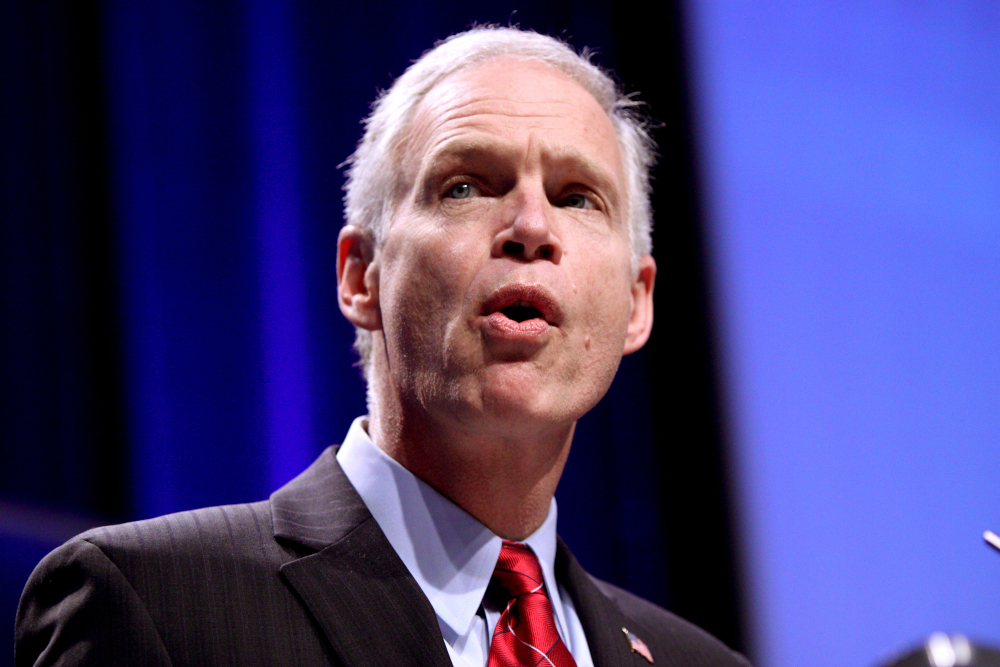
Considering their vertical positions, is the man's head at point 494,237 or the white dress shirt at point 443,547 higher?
the man's head at point 494,237

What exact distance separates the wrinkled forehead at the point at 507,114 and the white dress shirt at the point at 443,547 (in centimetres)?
51

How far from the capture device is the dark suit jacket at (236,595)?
3.77ft

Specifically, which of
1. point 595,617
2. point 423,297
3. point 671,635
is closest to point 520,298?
point 423,297

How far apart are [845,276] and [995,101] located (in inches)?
25.2

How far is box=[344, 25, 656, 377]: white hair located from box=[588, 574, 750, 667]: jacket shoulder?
719mm

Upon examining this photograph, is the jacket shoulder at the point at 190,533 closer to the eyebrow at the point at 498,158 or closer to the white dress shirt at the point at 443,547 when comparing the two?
the white dress shirt at the point at 443,547

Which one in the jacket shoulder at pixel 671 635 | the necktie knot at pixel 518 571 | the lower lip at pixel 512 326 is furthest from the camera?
the jacket shoulder at pixel 671 635

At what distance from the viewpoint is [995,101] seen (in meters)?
2.49

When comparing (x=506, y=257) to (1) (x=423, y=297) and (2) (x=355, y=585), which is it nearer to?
(1) (x=423, y=297)

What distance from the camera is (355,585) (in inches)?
52.0

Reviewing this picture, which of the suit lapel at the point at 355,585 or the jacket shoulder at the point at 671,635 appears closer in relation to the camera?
the suit lapel at the point at 355,585

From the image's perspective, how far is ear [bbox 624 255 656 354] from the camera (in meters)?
1.85

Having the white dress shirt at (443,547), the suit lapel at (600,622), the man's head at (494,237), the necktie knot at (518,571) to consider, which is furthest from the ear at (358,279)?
the suit lapel at (600,622)

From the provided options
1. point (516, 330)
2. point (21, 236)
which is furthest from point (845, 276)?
point (21, 236)
